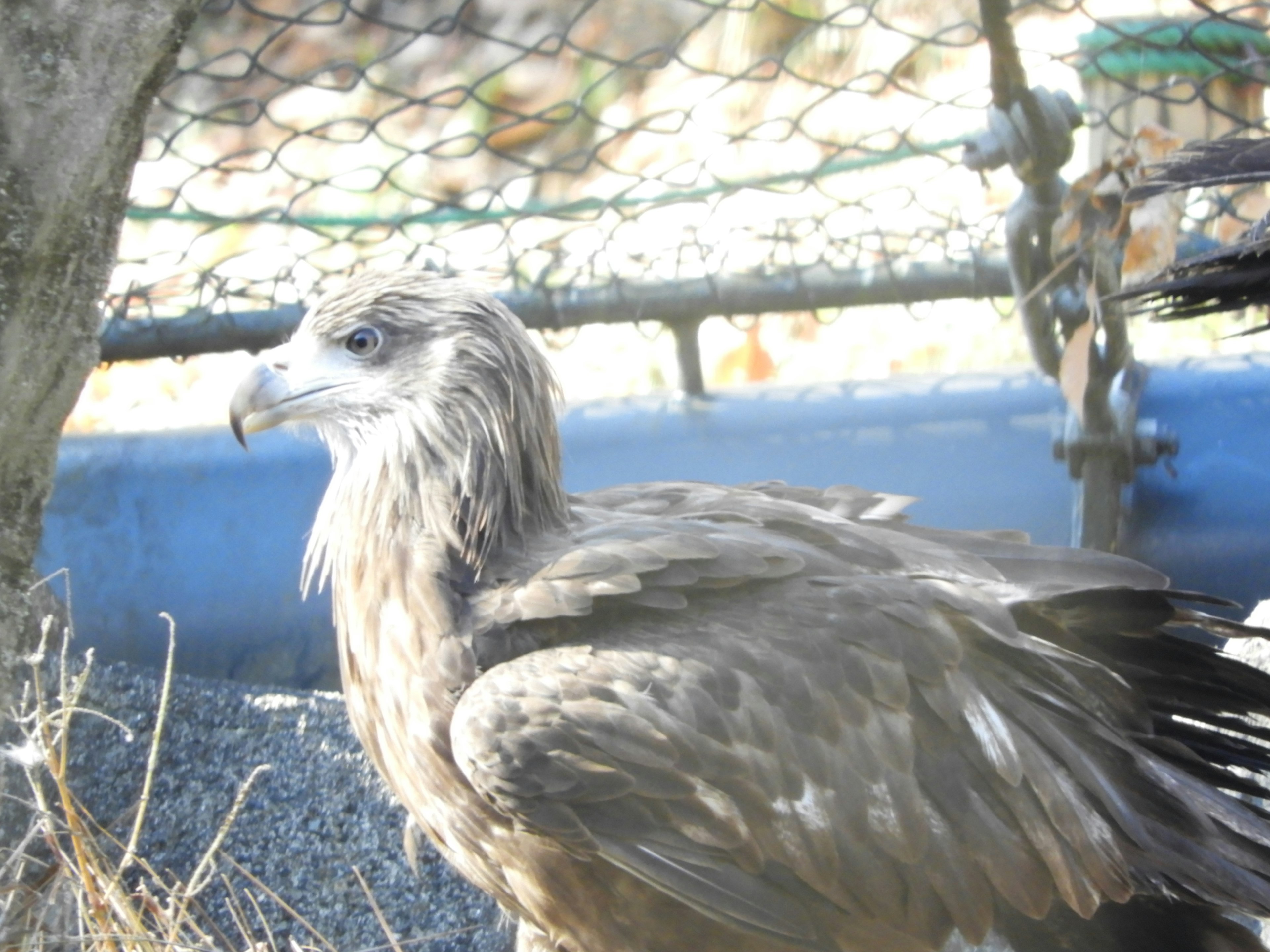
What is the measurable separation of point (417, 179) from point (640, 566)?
4.48 metres

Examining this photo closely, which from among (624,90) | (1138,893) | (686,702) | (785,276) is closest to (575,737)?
(686,702)

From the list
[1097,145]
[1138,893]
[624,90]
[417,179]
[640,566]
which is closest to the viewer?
[640,566]

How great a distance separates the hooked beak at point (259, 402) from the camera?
2.10 metres

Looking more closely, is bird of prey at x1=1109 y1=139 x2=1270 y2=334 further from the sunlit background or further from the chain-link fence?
the chain-link fence

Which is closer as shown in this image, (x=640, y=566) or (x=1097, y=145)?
(x=640, y=566)

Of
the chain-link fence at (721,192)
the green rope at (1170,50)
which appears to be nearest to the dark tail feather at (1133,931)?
the chain-link fence at (721,192)

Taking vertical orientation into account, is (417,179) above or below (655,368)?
above

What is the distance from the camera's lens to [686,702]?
1.87 metres

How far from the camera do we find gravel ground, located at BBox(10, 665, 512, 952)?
2592 millimetres

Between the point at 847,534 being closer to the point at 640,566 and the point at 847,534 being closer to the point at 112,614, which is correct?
the point at 640,566

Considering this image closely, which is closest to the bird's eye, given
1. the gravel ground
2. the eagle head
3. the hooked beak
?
the eagle head

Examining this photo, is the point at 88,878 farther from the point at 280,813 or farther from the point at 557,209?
the point at 557,209

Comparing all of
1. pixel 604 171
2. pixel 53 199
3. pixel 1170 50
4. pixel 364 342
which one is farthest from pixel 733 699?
pixel 604 171

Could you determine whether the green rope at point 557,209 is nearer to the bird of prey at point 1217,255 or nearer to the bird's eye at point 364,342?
the bird's eye at point 364,342
